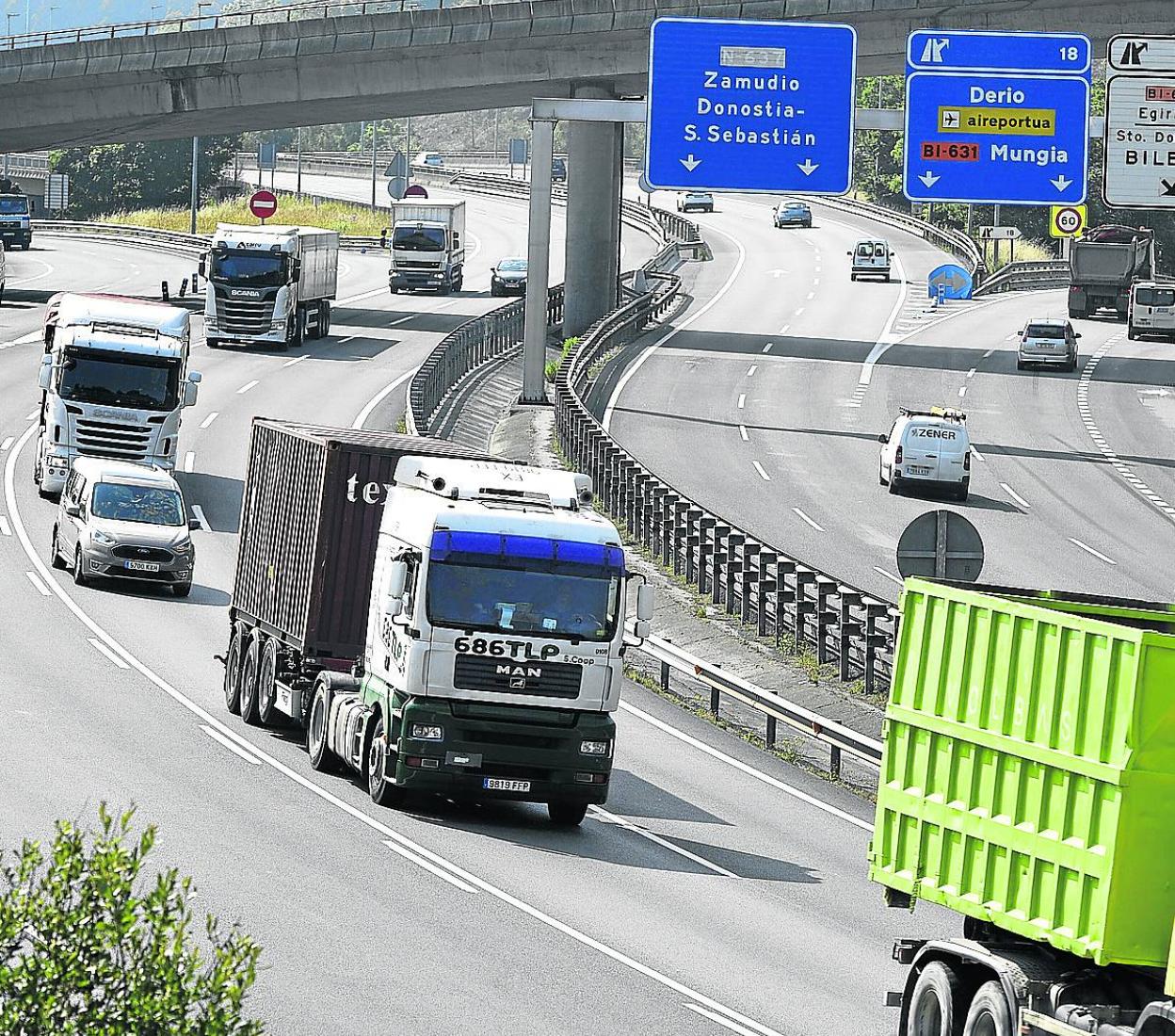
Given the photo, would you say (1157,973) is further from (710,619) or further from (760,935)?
(710,619)

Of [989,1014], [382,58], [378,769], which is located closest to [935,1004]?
[989,1014]

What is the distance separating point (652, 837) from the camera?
20.7m

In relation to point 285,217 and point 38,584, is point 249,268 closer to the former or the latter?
point 38,584

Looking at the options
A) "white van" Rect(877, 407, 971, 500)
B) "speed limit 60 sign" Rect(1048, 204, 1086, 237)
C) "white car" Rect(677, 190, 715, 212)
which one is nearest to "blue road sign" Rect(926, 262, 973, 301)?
"speed limit 60 sign" Rect(1048, 204, 1086, 237)

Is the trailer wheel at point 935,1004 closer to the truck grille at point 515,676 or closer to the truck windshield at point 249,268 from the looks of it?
the truck grille at point 515,676

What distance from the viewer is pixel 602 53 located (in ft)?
201

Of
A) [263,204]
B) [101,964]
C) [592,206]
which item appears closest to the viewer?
[101,964]

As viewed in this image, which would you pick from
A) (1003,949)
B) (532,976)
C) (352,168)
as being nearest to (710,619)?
(532,976)

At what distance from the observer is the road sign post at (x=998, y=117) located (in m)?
37.7

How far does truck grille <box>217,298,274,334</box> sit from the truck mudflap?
44.5 metres

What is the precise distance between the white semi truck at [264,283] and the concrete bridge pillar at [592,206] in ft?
24.9

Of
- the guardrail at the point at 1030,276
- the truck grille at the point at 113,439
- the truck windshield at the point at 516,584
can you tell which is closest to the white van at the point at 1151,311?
the guardrail at the point at 1030,276

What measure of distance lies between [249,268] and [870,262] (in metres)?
41.2

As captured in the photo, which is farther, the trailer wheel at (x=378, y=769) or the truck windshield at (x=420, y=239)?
the truck windshield at (x=420, y=239)
